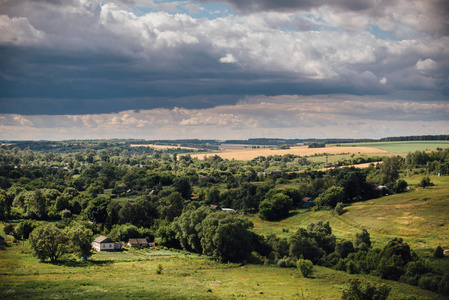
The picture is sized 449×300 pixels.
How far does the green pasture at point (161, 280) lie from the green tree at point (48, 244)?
1.62 m

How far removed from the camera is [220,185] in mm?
164625

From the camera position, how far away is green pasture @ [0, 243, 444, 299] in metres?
45.4

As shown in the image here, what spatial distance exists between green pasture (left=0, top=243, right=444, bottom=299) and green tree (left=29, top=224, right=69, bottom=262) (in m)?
1.62

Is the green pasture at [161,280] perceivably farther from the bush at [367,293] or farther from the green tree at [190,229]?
the green tree at [190,229]

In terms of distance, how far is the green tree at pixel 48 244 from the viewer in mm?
63625

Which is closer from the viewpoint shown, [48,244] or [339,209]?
[48,244]

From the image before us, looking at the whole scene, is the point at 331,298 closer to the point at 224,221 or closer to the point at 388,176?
the point at 224,221

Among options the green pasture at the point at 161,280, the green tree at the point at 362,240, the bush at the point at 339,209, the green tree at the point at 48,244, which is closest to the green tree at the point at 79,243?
the green tree at the point at 48,244

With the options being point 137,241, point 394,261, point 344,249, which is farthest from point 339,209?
point 137,241

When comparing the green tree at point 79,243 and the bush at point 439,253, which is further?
the green tree at point 79,243

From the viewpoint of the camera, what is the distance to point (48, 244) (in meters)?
64.1

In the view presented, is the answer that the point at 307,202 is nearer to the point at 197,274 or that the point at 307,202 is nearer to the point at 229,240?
the point at 229,240

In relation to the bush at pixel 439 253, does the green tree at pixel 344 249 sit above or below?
below

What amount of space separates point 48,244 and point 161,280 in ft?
70.3
